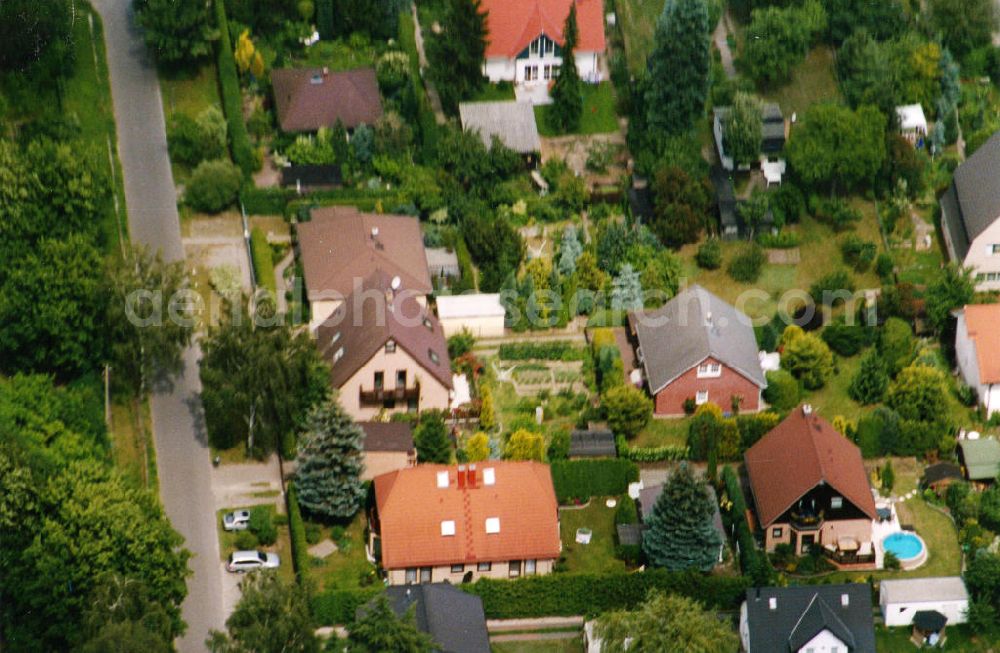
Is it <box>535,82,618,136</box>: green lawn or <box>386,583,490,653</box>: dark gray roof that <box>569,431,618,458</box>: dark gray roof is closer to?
<box>386,583,490,653</box>: dark gray roof

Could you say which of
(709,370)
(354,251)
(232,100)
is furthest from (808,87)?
(232,100)

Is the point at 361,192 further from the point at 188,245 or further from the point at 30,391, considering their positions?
the point at 30,391

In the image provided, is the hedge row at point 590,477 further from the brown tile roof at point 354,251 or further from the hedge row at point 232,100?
the hedge row at point 232,100

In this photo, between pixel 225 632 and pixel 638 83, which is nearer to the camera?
pixel 225 632

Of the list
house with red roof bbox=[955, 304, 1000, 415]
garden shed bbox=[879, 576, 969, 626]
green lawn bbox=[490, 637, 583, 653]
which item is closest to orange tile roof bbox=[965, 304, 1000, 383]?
→ house with red roof bbox=[955, 304, 1000, 415]

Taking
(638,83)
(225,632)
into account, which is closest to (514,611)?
(225,632)

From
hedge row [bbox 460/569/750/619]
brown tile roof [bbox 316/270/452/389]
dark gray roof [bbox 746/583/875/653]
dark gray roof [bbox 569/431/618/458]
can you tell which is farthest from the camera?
brown tile roof [bbox 316/270/452/389]

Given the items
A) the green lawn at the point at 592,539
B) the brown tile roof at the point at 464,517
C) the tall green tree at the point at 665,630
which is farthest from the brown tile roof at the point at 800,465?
the brown tile roof at the point at 464,517
